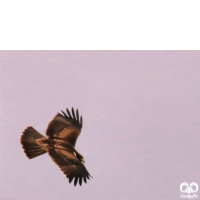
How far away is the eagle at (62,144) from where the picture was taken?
16.0 metres

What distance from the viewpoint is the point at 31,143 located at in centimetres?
1647

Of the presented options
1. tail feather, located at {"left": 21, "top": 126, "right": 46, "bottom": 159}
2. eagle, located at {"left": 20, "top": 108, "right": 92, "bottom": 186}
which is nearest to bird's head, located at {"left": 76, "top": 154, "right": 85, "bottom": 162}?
eagle, located at {"left": 20, "top": 108, "right": 92, "bottom": 186}

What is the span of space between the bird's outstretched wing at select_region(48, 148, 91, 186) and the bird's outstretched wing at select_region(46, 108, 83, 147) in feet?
1.11

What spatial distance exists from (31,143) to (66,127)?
844 millimetres

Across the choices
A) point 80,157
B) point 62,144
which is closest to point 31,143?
point 62,144

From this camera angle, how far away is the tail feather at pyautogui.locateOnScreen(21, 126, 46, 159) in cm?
1645

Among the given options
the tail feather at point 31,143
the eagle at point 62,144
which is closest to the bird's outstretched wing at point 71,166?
the eagle at point 62,144

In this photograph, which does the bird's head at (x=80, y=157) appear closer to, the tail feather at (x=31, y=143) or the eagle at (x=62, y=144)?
the eagle at (x=62, y=144)

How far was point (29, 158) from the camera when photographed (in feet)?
53.9

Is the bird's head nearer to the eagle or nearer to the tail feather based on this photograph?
the eagle
